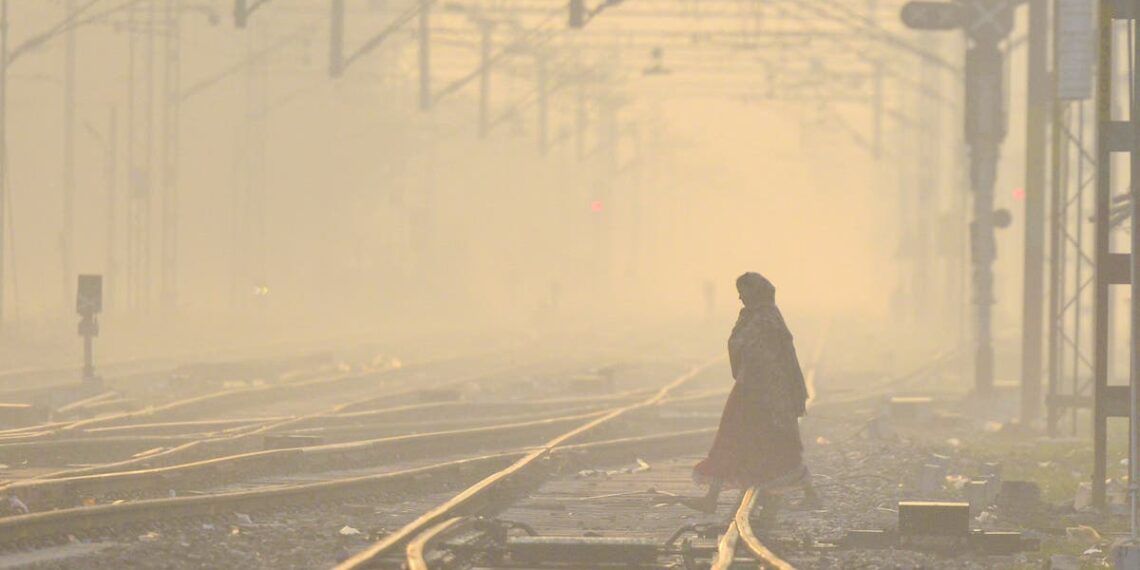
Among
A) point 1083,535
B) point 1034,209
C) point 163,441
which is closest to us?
point 1083,535

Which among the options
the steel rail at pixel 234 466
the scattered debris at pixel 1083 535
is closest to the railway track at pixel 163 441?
the steel rail at pixel 234 466

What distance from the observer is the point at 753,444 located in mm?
14242

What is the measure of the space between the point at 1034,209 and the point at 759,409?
1299 centimetres

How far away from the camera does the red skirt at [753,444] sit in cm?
1409

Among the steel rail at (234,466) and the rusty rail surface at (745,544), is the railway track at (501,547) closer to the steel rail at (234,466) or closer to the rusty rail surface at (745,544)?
the rusty rail surface at (745,544)

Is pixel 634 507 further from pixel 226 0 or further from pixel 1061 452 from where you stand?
pixel 226 0

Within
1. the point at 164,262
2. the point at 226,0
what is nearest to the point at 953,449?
the point at 164,262

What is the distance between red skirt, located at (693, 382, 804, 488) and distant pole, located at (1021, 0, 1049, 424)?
11.5 meters

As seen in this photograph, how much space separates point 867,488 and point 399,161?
222ft

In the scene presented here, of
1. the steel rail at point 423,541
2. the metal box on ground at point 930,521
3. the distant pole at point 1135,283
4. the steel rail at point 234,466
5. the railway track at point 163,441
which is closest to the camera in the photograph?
the steel rail at point 423,541

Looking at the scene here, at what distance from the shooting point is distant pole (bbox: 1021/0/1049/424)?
2523 cm

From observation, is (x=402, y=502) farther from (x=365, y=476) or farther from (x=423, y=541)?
(x=423, y=541)

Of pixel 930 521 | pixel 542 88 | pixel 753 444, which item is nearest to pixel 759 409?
pixel 753 444

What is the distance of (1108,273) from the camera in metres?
14.3
